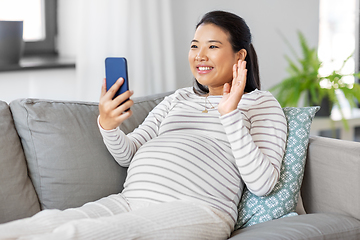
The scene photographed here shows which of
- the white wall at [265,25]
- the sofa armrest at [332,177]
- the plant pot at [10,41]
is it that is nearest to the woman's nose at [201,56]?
the sofa armrest at [332,177]

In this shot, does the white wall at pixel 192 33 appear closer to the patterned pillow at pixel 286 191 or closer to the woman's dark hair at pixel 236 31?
the woman's dark hair at pixel 236 31

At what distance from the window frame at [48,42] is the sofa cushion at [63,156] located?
2.49ft

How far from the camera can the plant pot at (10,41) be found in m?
1.92

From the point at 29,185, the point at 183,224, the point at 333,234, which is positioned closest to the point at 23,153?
the point at 29,185

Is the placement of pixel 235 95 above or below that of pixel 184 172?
above

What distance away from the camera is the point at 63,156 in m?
1.47

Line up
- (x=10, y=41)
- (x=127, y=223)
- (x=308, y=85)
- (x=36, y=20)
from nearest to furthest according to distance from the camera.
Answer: (x=127, y=223) → (x=10, y=41) → (x=36, y=20) → (x=308, y=85)

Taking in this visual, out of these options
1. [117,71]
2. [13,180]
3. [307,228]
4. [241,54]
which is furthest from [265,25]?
[13,180]

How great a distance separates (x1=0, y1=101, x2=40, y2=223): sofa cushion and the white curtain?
558 mm

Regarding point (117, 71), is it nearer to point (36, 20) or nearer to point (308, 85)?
point (36, 20)

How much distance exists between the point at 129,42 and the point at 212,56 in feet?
2.35

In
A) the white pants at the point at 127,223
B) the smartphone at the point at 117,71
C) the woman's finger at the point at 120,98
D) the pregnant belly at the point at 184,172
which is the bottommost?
the white pants at the point at 127,223

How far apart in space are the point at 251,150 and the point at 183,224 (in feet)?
0.96

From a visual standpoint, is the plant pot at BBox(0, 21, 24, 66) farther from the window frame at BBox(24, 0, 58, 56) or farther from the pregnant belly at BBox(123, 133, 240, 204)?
the pregnant belly at BBox(123, 133, 240, 204)
